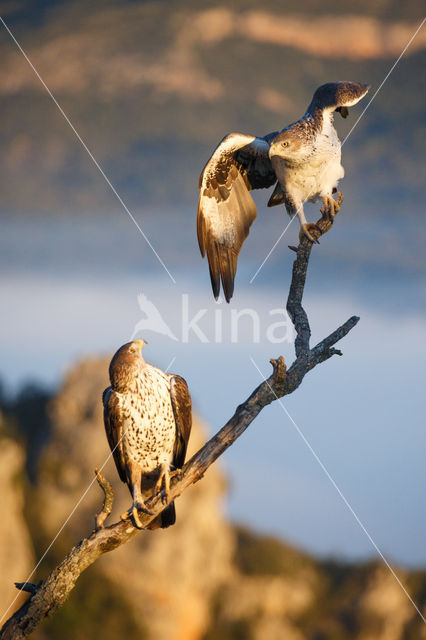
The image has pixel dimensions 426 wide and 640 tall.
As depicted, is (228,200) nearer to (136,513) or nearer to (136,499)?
(136,499)

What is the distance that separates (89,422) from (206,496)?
2189 mm

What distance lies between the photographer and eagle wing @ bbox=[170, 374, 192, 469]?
5473 millimetres

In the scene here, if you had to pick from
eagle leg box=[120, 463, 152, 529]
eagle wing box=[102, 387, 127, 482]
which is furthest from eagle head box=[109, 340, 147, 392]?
eagle leg box=[120, 463, 152, 529]

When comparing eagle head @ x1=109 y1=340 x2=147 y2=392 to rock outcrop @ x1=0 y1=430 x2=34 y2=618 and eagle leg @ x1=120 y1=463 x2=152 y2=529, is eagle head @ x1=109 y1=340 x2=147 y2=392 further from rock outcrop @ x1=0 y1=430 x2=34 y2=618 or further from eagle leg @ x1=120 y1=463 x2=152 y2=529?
rock outcrop @ x1=0 y1=430 x2=34 y2=618

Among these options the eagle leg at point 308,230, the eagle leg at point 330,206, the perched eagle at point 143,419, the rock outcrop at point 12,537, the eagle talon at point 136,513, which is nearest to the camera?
the eagle talon at point 136,513

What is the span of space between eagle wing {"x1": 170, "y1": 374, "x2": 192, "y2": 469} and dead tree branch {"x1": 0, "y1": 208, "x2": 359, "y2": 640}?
0.32m

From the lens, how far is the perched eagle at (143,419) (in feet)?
17.6

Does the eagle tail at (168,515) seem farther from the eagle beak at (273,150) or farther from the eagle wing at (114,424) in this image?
the eagle beak at (273,150)

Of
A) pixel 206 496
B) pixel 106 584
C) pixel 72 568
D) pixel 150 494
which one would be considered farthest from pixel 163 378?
pixel 106 584

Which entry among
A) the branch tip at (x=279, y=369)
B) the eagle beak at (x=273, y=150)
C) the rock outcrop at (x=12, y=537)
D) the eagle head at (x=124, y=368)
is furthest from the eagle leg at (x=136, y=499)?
the rock outcrop at (x=12, y=537)

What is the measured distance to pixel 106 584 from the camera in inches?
427

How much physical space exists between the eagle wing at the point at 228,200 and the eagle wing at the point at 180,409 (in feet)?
5.22

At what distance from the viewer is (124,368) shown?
17.5 feet

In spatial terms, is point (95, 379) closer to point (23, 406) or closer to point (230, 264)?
point (23, 406)
